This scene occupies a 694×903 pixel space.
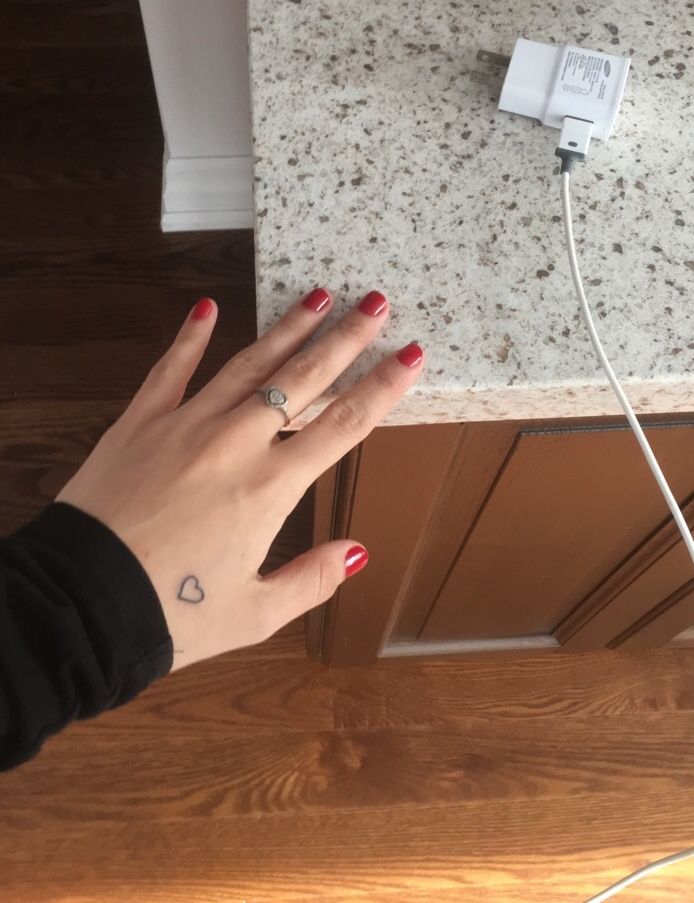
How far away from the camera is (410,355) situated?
44 cm

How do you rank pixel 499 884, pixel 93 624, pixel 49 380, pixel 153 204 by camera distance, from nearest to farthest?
pixel 93 624 → pixel 499 884 → pixel 49 380 → pixel 153 204

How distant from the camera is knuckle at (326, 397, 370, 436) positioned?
44 centimetres

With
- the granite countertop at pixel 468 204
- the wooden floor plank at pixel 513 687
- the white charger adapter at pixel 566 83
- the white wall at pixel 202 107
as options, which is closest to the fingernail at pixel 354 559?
the granite countertop at pixel 468 204

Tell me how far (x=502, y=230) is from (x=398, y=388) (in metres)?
0.13

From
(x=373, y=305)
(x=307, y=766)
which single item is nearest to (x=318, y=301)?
(x=373, y=305)

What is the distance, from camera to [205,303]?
1.66 ft

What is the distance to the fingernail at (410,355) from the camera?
44 centimetres

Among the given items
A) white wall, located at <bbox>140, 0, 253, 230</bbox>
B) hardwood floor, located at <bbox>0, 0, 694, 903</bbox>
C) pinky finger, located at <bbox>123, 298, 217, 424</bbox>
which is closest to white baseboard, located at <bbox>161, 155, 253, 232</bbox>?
white wall, located at <bbox>140, 0, 253, 230</bbox>

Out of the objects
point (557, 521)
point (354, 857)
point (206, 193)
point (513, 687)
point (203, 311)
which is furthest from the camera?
point (206, 193)

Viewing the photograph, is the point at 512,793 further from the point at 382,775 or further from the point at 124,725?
the point at 124,725

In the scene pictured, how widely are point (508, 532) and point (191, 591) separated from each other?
13.7 inches

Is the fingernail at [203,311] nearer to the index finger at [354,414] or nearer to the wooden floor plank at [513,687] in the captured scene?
the index finger at [354,414]

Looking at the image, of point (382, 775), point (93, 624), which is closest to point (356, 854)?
point (382, 775)

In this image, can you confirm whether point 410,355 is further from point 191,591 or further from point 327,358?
point 191,591
